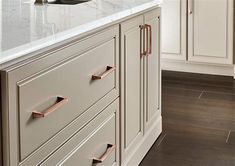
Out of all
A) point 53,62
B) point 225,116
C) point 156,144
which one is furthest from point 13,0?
point 225,116

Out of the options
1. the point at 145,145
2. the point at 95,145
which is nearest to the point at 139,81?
the point at 145,145

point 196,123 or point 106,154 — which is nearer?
point 106,154

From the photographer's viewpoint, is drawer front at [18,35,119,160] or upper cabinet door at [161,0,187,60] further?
upper cabinet door at [161,0,187,60]

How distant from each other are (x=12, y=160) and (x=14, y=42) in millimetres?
347

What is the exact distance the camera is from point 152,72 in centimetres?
284

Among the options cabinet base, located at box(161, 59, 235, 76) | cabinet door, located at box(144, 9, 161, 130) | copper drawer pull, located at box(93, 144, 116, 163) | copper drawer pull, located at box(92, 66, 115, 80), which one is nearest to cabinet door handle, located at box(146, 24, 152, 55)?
cabinet door, located at box(144, 9, 161, 130)

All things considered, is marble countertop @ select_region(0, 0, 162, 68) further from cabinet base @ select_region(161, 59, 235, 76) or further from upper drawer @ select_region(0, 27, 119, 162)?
cabinet base @ select_region(161, 59, 235, 76)

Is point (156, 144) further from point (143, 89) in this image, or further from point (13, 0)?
point (13, 0)

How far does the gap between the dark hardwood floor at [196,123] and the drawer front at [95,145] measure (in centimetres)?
58

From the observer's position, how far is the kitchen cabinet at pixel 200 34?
4.45 m

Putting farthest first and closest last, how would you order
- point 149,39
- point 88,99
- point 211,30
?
point 211,30
point 149,39
point 88,99

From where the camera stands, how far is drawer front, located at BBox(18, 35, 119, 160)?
1.42m

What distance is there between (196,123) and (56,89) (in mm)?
1936

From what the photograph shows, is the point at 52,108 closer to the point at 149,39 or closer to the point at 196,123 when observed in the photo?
the point at 149,39
